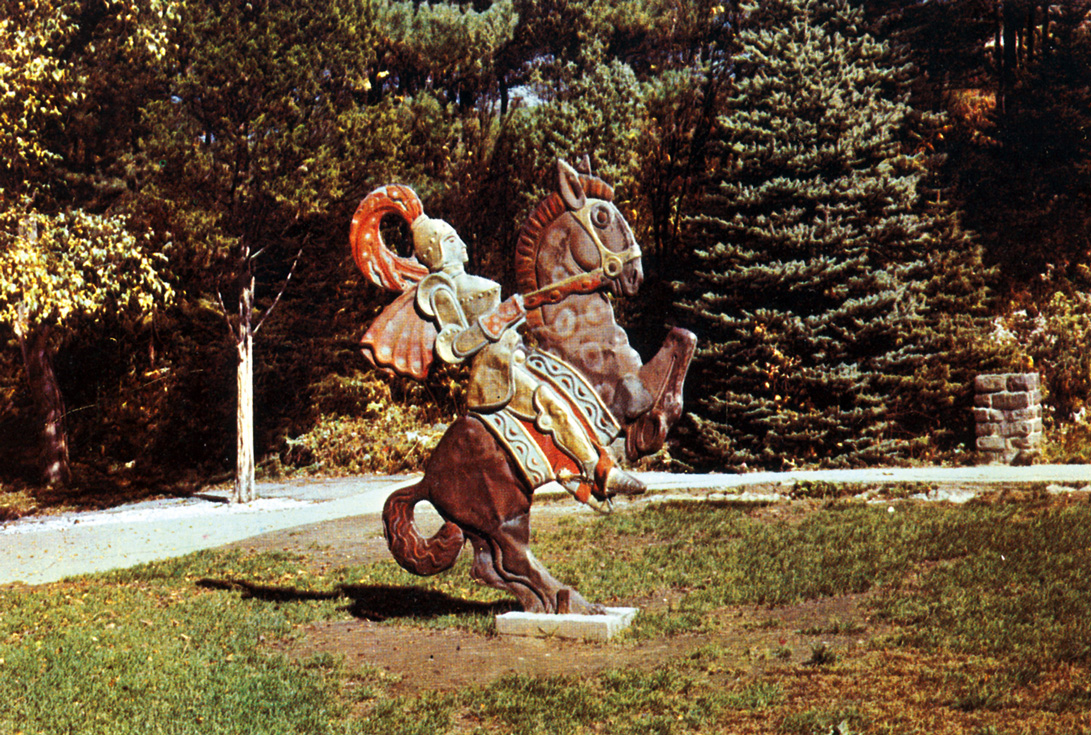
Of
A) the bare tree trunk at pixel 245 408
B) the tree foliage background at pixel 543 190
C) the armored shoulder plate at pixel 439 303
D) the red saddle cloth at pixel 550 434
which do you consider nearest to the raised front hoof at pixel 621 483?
the red saddle cloth at pixel 550 434

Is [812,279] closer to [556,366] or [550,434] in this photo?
[556,366]

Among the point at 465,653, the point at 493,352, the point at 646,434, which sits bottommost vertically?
the point at 465,653

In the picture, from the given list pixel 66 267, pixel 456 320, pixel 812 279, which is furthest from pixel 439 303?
pixel 812 279

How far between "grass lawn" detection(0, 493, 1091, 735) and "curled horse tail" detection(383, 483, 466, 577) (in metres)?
0.53

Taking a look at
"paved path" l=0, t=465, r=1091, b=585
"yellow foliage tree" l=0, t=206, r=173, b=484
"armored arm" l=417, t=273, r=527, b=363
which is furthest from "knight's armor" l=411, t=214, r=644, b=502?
"yellow foliage tree" l=0, t=206, r=173, b=484

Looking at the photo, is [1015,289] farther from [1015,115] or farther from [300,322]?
[300,322]

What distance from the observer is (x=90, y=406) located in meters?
20.5

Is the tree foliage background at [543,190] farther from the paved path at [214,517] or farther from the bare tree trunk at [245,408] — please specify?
the paved path at [214,517]

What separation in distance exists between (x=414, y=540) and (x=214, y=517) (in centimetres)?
811

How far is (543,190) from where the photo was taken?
65.3 feet

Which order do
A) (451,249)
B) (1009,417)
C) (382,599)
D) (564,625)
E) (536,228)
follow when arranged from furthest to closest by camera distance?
(1009,417) → (382,599) → (451,249) → (536,228) → (564,625)

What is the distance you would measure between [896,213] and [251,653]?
532 inches

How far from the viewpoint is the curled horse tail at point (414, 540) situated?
733cm

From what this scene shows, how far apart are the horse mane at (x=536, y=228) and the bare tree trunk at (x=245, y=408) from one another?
9.25 metres
